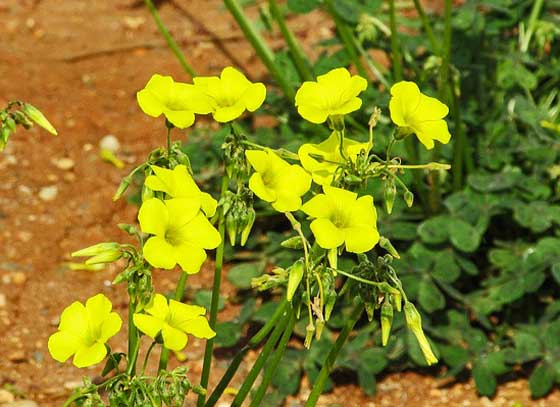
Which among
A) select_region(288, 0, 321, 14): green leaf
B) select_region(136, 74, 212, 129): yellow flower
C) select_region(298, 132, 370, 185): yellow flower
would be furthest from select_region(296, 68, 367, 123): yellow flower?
select_region(288, 0, 321, 14): green leaf

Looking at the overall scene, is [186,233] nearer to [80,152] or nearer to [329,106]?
[329,106]

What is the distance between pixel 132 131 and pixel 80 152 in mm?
211

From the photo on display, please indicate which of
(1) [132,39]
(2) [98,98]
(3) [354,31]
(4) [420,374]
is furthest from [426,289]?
(1) [132,39]

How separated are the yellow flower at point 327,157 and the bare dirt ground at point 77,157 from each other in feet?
3.86

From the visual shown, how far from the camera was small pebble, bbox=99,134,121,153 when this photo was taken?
4059mm

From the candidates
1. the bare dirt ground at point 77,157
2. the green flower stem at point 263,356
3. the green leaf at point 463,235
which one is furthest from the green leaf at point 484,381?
the green flower stem at point 263,356

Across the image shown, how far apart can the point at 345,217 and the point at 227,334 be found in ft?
4.32

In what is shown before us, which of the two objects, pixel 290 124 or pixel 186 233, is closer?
pixel 186 233

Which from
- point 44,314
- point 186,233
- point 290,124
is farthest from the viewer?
point 290,124

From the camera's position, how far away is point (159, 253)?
1.85 metres

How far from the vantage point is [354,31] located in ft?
12.4

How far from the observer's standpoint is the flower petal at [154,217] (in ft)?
6.10

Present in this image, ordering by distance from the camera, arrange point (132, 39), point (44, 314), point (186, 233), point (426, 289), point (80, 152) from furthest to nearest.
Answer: point (132, 39) < point (80, 152) < point (44, 314) < point (426, 289) < point (186, 233)

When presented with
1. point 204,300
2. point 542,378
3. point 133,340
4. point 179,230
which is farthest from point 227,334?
point 179,230
